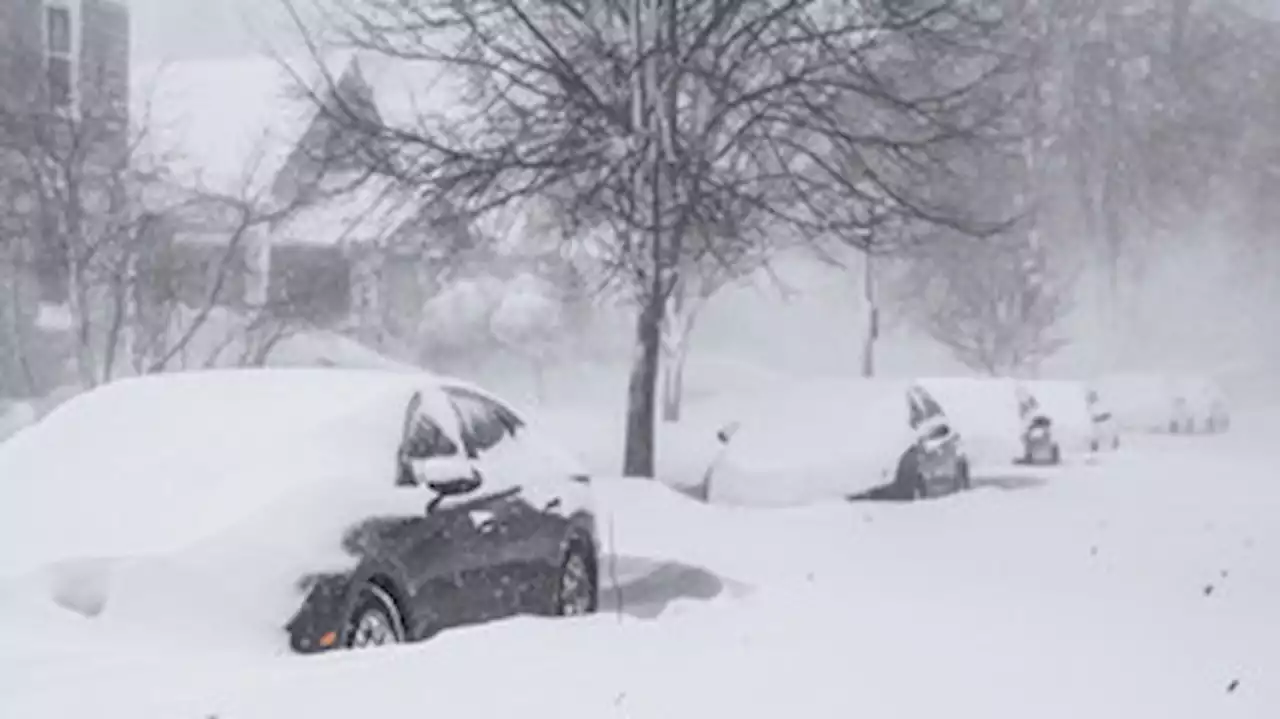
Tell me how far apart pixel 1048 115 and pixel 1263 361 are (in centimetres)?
1446

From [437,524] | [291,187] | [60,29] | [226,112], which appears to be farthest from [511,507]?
[226,112]

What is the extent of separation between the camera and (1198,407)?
40.1 m

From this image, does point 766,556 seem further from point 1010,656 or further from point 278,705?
point 278,705

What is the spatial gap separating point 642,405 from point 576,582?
378 inches

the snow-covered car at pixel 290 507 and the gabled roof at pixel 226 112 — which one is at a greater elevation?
the gabled roof at pixel 226 112

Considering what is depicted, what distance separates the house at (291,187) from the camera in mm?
21438

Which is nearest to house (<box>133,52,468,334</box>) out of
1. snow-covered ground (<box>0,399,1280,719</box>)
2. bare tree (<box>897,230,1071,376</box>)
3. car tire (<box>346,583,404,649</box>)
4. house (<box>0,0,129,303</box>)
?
house (<box>0,0,129,303</box>)

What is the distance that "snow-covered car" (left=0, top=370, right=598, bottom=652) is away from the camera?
636 cm

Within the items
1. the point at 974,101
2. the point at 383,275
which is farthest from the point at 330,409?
the point at 383,275

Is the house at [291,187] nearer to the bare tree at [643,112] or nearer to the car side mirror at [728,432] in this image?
the bare tree at [643,112]

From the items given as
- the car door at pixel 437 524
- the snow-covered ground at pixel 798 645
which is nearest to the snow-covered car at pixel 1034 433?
the snow-covered ground at pixel 798 645

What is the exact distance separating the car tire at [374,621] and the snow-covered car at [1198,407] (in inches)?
1401

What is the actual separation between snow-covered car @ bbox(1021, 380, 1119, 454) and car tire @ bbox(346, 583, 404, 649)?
74.6 feet

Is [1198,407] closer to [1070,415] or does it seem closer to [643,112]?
[1070,415]
